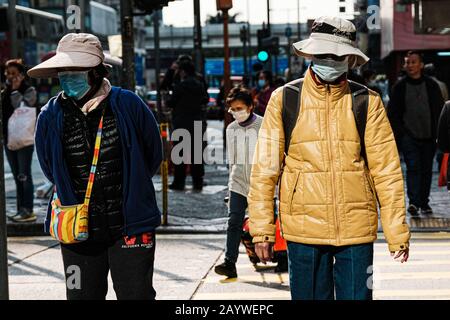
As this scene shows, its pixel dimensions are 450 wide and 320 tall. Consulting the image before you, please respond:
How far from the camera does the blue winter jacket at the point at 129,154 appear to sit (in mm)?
4832

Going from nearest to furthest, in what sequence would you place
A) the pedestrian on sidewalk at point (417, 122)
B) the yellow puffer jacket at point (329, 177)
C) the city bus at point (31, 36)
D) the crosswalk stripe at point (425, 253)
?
the yellow puffer jacket at point (329, 177), the crosswalk stripe at point (425, 253), the pedestrian on sidewalk at point (417, 122), the city bus at point (31, 36)

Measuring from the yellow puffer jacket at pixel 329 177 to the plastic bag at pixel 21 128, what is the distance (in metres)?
7.00

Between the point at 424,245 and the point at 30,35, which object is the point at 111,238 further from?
the point at 30,35

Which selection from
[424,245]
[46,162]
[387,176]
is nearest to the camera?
[387,176]

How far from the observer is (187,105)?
15086 millimetres

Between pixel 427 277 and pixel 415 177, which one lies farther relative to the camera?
pixel 415 177

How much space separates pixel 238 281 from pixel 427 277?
5.08ft

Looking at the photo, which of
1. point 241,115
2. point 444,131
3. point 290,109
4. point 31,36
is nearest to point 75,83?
point 290,109

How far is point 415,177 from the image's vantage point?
463 inches

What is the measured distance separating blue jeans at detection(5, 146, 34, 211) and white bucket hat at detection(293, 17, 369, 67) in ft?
23.9

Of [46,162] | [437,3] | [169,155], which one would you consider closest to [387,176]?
[46,162]

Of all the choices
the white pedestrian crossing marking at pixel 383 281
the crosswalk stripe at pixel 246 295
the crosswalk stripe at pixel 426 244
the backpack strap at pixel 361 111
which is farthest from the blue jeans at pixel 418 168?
the backpack strap at pixel 361 111

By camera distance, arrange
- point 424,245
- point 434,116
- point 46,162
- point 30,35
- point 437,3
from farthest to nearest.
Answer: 1. point 30,35
2. point 437,3
3. point 434,116
4. point 424,245
5. point 46,162

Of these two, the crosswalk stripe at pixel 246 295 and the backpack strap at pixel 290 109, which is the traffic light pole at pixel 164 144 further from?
the backpack strap at pixel 290 109
